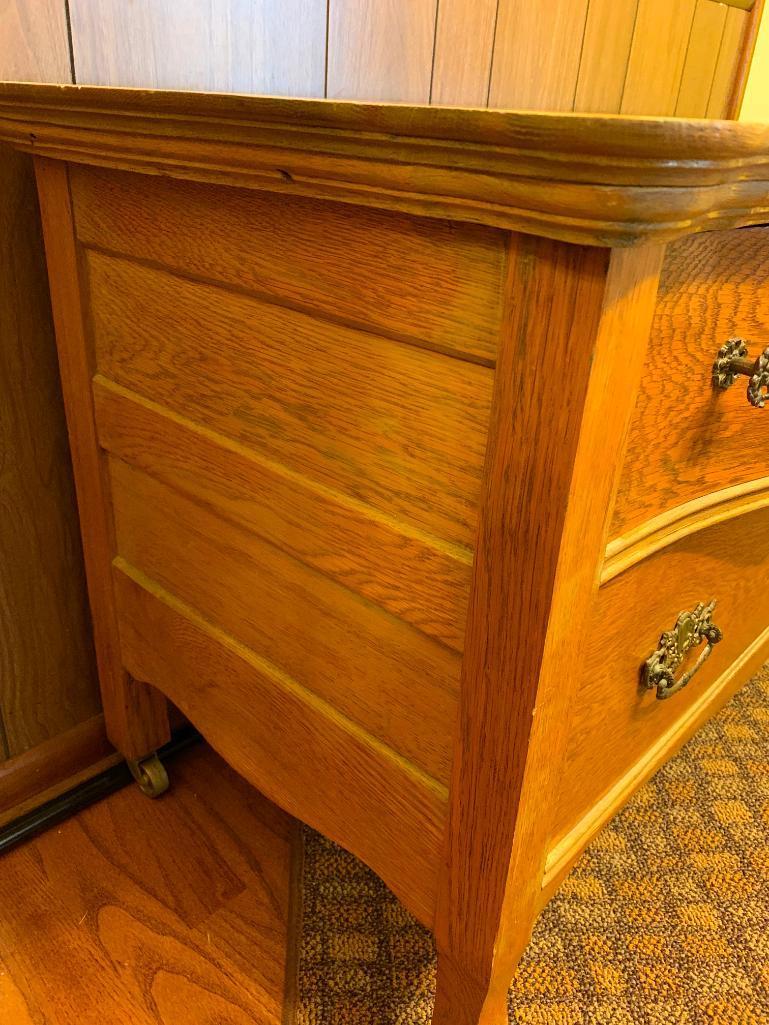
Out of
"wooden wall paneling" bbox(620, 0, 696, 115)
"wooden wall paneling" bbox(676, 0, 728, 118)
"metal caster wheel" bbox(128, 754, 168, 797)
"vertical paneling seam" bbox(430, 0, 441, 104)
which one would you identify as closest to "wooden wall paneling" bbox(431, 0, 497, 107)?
"vertical paneling seam" bbox(430, 0, 441, 104)

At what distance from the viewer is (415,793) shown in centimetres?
61

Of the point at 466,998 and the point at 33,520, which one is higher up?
the point at 33,520

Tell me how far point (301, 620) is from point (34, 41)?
60 cm

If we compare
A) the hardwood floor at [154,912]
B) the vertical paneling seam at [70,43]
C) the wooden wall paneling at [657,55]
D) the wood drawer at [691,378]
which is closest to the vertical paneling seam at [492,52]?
the wooden wall paneling at [657,55]

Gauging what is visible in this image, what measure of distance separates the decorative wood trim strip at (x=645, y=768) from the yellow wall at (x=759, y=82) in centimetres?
94

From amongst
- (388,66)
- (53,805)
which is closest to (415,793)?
(53,805)

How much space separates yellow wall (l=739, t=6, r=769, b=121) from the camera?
1.36 meters

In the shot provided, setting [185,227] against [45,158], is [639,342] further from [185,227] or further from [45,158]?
[45,158]

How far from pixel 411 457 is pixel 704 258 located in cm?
22

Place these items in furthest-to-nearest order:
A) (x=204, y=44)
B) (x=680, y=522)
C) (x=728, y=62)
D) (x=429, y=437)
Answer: (x=728, y=62) → (x=204, y=44) → (x=680, y=522) → (x=429, y=437)

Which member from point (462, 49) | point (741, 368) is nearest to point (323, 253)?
point (741, 368)

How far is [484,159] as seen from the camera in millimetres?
372

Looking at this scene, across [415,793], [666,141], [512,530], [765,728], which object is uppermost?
[666,141]

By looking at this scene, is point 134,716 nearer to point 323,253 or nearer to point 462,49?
point 323,253
